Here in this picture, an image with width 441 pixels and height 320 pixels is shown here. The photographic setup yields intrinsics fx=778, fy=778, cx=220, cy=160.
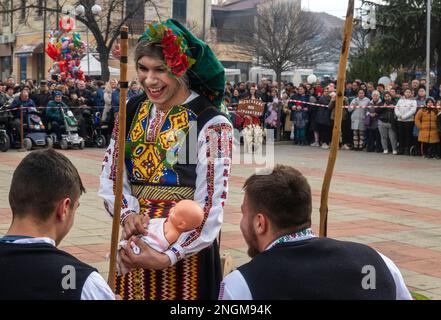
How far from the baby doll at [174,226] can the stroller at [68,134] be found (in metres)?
15.6

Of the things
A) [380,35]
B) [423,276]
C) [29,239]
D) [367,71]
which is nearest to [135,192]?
[29,239]

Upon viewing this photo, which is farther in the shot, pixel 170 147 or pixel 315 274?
pixel 170 147

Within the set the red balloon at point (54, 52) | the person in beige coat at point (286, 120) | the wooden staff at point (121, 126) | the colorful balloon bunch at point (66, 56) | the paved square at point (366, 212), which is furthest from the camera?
the red balloon at point (54, 52)

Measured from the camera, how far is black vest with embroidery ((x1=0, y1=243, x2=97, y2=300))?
2248mm

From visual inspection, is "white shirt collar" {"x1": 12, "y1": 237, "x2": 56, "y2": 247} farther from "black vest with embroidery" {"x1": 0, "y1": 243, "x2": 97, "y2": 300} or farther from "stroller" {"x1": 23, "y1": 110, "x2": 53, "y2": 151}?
"stroller" {"x1": 23, "y1": 110, "x2": 53, "y2": 151}

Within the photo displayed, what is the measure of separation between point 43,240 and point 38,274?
121 millimetres

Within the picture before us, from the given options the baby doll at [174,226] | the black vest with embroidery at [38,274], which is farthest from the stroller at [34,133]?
the black vest with embroidery at [38,274]

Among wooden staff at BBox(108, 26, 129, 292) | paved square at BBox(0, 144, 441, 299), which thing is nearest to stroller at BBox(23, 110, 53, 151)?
paved square at BBox(0, 144, 441, 299)

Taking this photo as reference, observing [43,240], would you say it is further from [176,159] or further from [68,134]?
[68,134]

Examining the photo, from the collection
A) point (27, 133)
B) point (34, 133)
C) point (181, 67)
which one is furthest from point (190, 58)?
point (27, 133)

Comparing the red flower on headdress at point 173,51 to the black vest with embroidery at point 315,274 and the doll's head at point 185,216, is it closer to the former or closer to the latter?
the doll's head at point 185,216

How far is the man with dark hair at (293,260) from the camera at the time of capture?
7.70 feet

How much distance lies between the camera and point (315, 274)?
2.36m

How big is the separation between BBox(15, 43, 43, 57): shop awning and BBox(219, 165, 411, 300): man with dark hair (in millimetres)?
42881
